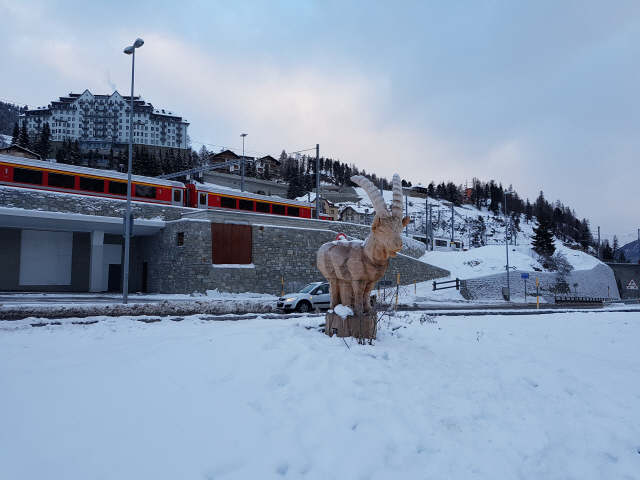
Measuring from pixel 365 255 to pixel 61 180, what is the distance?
23798 millimetres

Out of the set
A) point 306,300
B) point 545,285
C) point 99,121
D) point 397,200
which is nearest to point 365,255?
point 397,200

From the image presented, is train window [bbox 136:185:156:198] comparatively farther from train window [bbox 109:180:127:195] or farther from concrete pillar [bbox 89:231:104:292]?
concrete pillar [bbox 89:231:104:292]

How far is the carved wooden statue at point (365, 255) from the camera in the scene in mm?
6375

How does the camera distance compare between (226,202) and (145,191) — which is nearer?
(145,191)

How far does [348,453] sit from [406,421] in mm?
980

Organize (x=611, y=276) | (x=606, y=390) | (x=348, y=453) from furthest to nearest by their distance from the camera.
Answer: (x=611, y=276), (x=606, y=390), (x=348, y=453)

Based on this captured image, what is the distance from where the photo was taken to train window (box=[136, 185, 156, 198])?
27.6 meters

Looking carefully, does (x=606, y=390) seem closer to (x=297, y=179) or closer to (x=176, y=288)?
(x=176, y=288)

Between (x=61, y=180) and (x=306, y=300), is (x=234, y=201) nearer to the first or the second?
(x=61, y=180)

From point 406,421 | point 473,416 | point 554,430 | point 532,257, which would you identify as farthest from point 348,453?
point 532,257

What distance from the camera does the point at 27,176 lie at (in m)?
23.1

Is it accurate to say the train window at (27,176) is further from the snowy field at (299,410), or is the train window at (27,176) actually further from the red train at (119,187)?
the snowy field at (299,410)

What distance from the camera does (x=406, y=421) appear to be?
471 centimetres

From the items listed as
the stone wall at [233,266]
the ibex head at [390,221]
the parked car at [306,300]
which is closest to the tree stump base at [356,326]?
the ibex head at [390,221]
